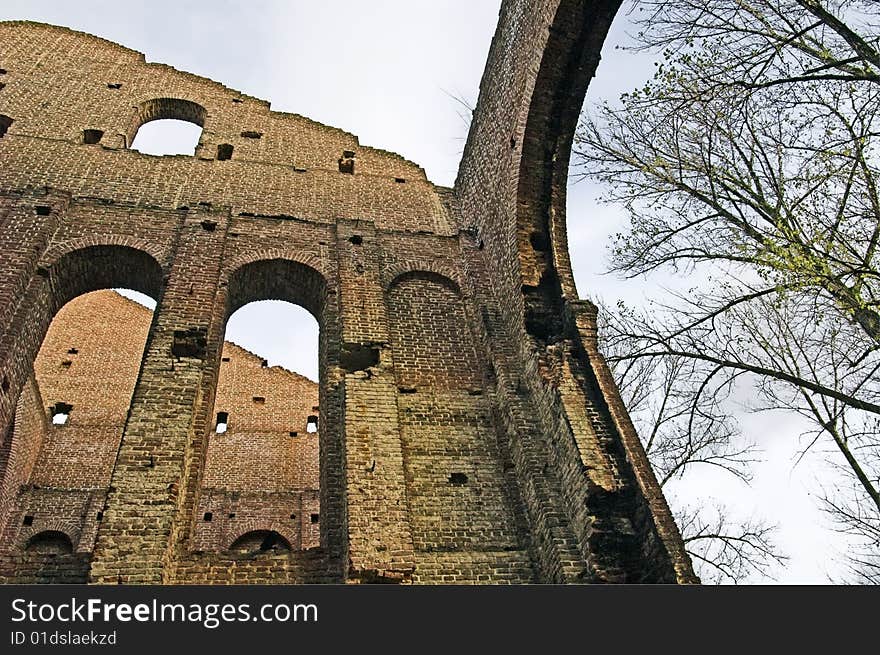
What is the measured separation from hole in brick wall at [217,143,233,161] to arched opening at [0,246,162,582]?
2907mm

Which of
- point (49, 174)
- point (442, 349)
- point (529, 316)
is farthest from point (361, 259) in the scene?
point (49, 174)

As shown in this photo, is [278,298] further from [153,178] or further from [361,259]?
[153,178]

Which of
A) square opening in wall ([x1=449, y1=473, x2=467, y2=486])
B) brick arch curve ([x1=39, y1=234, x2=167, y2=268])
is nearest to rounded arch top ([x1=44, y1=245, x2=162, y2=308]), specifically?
brick arch curve ([x1=39, y1=234, x2=167, y2=268])

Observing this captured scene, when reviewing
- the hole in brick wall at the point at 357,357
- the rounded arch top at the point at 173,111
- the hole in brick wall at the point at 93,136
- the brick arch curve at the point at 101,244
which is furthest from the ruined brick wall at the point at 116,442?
the hole in brick wall at the point at 357,357

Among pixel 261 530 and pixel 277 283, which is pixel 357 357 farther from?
pixel 261 530

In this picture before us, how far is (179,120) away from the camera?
1296 centimetres

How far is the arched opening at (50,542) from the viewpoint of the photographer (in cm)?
1181

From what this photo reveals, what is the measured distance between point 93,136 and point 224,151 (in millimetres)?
2071

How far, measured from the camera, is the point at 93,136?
11.4m

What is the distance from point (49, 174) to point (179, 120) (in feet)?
11.8

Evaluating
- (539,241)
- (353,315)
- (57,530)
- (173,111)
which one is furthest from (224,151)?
(57,530)

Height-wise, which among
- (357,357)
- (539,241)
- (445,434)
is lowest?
(445,434)

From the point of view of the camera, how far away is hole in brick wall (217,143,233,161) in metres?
11.6

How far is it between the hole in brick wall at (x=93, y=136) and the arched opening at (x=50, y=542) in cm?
659
